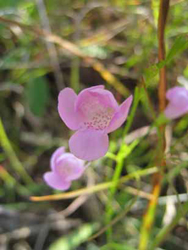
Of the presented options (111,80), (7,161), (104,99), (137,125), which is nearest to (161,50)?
(104,99)

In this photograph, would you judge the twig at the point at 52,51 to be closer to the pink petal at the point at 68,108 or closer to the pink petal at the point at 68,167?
the pink petal at the point at 68,167

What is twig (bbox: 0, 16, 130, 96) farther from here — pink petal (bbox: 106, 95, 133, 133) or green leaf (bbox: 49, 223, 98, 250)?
pink petal (bbox: 106, 95, 133, 133)

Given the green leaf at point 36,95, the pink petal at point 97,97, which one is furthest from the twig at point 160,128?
the green leaf at point 36,95

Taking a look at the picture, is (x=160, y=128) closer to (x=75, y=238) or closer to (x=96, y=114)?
(x=96, y=114)

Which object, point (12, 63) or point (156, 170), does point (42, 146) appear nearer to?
point (12, 63)

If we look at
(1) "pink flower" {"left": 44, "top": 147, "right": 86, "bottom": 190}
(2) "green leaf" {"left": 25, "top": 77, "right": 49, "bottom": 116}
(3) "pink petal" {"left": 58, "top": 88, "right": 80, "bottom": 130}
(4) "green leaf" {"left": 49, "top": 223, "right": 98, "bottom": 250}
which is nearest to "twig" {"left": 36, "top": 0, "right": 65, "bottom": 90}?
(2) "green leaf" {"left": 25, "top": 77, "right": 49, "bottom": 116}

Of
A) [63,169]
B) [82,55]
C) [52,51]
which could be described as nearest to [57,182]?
[63,169]
